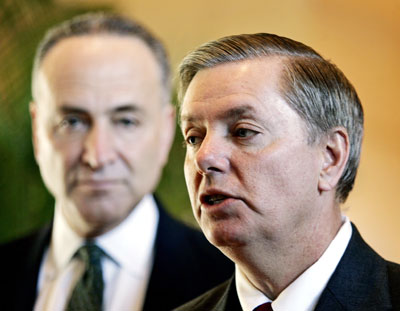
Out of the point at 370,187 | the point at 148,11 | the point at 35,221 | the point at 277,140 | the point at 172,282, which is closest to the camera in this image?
the point at 277,140

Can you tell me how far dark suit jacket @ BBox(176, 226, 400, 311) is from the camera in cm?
190

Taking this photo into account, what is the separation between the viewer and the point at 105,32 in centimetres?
322

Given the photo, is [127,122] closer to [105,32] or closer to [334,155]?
[105,32]

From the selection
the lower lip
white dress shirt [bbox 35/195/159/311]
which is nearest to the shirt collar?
white dress shirt [bbox 35/195/159/311]

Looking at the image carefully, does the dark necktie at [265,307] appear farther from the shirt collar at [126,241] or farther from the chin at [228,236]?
the shirt collar at [126,241]

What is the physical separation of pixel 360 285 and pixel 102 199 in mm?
1241

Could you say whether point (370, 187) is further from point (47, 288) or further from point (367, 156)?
point (47, 288)

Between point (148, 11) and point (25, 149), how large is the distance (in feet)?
6.83

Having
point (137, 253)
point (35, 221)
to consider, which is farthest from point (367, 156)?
point (137, 253)

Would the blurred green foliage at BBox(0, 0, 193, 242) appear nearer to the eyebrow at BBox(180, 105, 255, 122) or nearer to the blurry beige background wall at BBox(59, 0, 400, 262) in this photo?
the blurry beige background wall at BBox(59, 0, 400, 262)

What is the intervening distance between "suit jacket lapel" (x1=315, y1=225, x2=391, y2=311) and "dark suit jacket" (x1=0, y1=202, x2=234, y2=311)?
828mm

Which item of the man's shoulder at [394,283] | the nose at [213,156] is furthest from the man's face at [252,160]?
the man's shoulder at [394,283]

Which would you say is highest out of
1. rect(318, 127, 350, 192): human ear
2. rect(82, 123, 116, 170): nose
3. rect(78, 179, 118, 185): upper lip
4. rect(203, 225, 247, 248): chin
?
rect(318, 127, 350, 192): human ear

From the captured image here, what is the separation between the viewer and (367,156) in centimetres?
471
